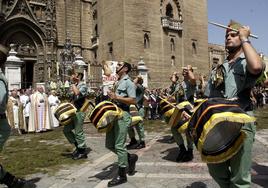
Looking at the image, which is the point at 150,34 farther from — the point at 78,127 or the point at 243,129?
the point at 243,129

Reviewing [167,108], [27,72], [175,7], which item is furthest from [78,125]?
[175,7]

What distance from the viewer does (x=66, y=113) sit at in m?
7.98

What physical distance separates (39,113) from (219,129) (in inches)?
495

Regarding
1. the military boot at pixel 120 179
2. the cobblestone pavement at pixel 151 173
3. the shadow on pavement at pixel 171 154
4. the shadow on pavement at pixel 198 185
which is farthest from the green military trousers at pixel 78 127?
the shadow on pavement at pixel 198 185

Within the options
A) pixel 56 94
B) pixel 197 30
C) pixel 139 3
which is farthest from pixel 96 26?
pixel 56 94

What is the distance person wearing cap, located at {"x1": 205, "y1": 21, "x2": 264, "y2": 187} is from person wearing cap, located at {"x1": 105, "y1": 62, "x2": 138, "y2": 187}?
2.24 m

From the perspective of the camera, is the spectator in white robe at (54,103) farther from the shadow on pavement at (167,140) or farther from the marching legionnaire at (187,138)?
the marching legionnaire at (187,138)

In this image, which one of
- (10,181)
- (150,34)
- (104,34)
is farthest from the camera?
(104,34)

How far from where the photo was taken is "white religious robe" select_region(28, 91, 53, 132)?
584 inches

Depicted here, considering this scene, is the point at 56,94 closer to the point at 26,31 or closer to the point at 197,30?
the point at 26,31

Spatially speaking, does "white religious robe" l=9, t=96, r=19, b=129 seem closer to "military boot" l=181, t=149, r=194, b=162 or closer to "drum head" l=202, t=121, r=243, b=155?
"military boot" l=181, t=149, r=194, b=162

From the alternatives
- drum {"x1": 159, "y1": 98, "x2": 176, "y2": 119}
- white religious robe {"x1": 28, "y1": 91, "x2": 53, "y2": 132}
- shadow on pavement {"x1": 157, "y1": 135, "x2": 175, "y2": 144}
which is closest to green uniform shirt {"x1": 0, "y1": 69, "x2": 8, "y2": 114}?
drum {"x1": 159, "y1": 98, "x2": 176, "y2": 119}

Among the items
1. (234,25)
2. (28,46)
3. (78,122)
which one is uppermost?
(28,46)

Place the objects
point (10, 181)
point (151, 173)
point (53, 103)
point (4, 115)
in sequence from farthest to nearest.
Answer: point (53, 103) → point (151, 173) → point (10, 181) → point (4, 115)
